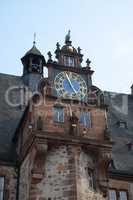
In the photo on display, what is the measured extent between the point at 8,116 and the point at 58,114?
15.1 ft

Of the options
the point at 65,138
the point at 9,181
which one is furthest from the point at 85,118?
the point at 9,181

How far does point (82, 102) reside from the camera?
20.2 metres

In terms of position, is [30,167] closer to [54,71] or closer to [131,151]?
[54,71]

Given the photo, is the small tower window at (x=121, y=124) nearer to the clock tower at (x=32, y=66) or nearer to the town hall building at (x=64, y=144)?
the town hall building at (x=64, y=144)

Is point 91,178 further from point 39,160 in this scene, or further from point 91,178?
point 39,160

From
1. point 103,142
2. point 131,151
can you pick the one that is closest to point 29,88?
point 131,151

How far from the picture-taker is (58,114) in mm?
19656

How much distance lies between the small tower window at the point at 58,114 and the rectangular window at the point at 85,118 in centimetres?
87

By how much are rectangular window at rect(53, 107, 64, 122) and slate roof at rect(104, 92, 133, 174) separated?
408 cm

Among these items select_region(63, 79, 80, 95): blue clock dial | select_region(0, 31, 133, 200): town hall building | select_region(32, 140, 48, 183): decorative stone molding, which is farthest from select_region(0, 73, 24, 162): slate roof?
select_region(63, 79, 80, 95): blue clock dial

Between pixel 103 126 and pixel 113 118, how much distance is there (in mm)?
6598

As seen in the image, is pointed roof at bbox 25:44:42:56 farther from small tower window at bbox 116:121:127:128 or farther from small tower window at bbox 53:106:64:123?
small tower window at bbox 53:106:64:123

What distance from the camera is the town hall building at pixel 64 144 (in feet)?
59.8

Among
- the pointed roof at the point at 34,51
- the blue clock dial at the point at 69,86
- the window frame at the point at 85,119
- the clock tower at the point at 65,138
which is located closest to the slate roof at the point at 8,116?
the clock tower at the point at 65,138
